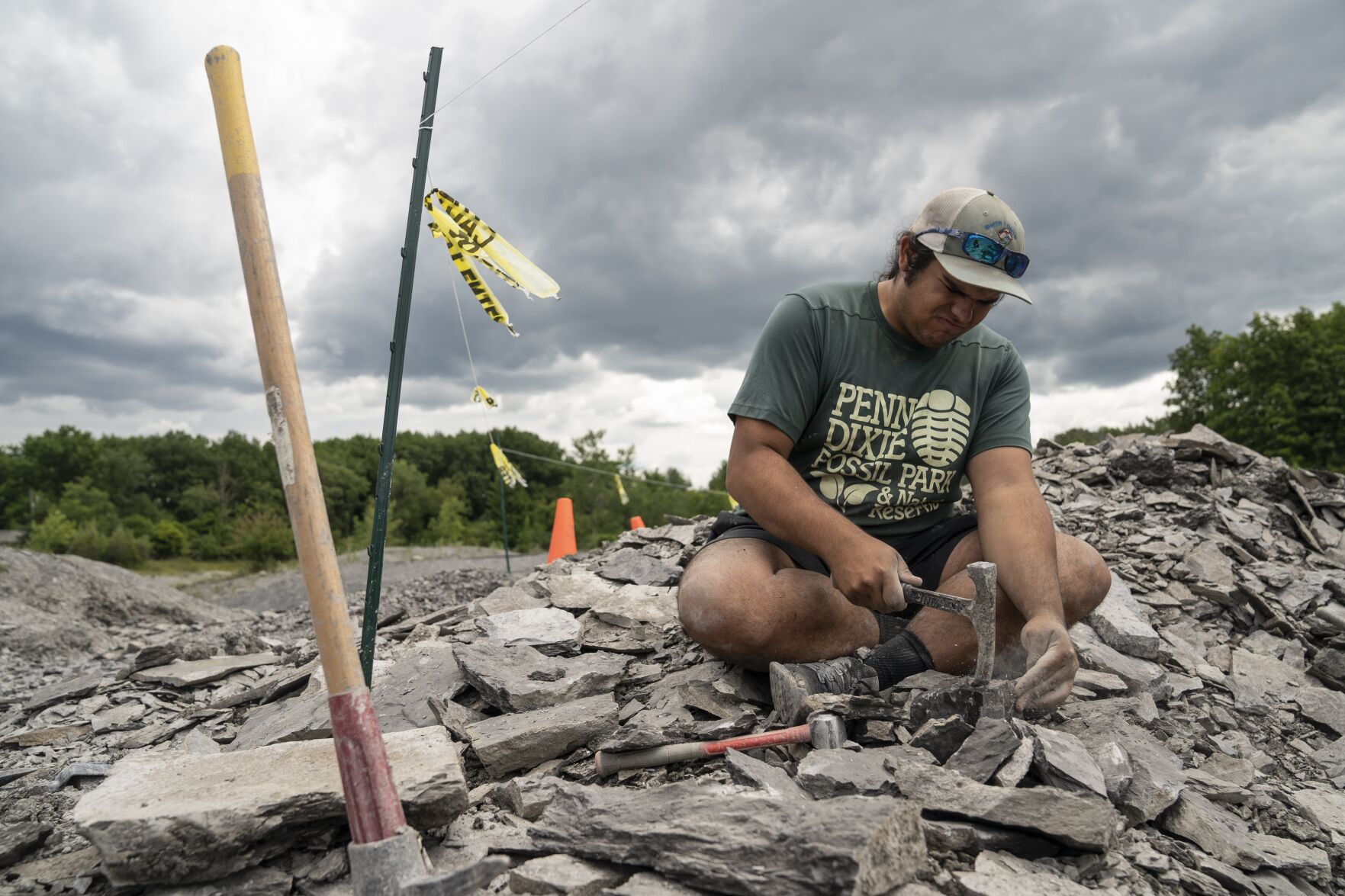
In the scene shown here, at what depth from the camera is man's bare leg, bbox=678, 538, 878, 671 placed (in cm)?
253

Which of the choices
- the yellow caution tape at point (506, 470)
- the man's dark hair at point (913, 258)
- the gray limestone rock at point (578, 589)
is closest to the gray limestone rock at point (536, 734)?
the gray limestone rock at point (578, 589)

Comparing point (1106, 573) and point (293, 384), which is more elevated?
point (293, 384)

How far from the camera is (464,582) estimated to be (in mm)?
8492

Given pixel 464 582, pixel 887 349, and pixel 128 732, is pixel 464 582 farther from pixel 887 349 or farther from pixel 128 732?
pixel 887 349

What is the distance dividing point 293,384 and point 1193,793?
8.18 ft

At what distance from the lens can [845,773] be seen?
1813mm

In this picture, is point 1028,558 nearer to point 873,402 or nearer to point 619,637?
point 873,402

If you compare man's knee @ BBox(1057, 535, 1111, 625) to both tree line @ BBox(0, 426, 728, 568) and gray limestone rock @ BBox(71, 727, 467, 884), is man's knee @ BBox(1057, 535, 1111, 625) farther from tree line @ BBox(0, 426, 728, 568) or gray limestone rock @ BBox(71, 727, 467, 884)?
tree line @ BBox(0, 426, 728, 568)

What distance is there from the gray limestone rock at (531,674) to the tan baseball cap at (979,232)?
1867 mm

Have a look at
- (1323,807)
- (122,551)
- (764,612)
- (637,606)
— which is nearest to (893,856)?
(764,612)

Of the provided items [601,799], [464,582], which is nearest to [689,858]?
[601,799]

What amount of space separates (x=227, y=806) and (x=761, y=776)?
1.14 metres

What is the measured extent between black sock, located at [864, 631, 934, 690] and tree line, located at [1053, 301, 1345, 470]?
26667 mm

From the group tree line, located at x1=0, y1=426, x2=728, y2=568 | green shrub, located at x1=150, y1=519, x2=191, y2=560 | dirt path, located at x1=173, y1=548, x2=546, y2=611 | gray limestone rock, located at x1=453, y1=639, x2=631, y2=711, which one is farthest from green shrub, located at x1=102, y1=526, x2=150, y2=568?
gray limestone rock, located at x1=453, y1=639, x2=631, y2=711
